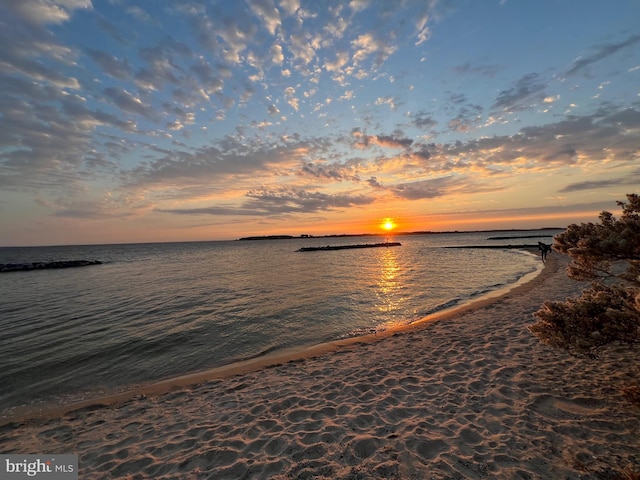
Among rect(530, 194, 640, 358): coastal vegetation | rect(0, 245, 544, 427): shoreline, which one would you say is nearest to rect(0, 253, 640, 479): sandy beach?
rect(0, 245, 544, 427): shoreline

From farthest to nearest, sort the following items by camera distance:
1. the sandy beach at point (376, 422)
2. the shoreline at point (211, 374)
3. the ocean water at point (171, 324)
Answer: the ocean water at point (171, 324) → the shoreline at point (211, 374) → the sandy beach at point (376, 422)

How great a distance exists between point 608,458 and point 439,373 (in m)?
3.74

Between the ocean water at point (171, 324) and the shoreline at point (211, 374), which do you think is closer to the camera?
the shoreline at point (211, 374)

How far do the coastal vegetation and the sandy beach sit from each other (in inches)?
61.1

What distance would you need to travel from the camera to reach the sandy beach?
4.67 metres

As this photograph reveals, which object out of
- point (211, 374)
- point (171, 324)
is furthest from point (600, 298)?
point (171, 324)

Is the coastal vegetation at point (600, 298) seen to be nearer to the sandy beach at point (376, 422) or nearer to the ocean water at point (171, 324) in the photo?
the sandy beach at point (376, 422)

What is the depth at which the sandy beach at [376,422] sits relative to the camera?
4.67 meters

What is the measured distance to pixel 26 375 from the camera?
10.1 m

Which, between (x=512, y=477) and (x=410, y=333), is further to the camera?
(x=410, y=333)

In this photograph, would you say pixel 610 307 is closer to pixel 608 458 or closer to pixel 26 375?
pixel 608 458

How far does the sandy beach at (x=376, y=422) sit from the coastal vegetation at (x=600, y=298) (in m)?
1.55

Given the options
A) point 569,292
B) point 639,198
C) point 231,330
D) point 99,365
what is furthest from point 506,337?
point 99,365

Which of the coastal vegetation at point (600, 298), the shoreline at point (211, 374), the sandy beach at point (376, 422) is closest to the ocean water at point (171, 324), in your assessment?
the shoreline at point (211, 374)
